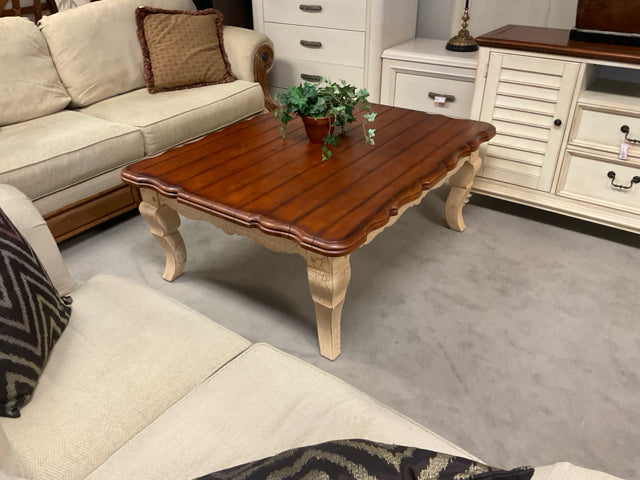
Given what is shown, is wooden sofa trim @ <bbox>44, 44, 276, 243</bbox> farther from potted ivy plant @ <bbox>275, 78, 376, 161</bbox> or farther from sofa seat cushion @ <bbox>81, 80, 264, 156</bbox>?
potted ivy plant @ <bbox>275, 78, 376, 161</bbox>

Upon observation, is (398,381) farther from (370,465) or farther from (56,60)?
(56,60)

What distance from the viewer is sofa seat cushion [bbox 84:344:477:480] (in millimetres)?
922

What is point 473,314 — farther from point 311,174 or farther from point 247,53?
point 247,53

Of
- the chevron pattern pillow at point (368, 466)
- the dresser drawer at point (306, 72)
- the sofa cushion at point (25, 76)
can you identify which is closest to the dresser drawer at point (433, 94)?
the dresser drawer at point (306, 72)

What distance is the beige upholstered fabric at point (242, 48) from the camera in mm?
2943

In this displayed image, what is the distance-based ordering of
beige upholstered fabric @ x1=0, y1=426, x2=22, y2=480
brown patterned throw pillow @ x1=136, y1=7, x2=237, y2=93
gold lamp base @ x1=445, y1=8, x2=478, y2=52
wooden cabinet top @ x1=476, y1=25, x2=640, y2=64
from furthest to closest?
gold lamp base @ x1=445, y1=8, x2=478, y2=52 < brown patterned throw pillow @ x1=136, y1=7, x2=237, y2=93 < wooden cabinet top @ x1=476, y1=25, x2=640, y2=64 < beige upholstered fabric @ x1=0, y1=426, x2=22, y2=480

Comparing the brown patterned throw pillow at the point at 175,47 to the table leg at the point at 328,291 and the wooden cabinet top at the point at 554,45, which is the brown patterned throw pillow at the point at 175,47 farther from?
the table leg at the point at 328,291

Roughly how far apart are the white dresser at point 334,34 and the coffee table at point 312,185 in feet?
2.84

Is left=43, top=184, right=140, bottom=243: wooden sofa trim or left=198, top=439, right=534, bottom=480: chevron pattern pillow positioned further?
left=43, top=184, right=140, bottom=243: wooden sofa trim

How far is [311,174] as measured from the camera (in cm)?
175

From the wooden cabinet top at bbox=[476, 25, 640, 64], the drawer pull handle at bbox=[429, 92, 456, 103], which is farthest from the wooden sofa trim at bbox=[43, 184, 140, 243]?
the wooden cabinet top at bbox=[476, 25, 640, 64]

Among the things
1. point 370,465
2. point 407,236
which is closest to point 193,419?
point 370,465

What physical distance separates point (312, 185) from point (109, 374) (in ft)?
2.77

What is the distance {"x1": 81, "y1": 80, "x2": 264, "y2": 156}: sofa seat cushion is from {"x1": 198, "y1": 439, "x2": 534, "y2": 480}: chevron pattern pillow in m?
2.09
